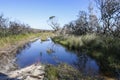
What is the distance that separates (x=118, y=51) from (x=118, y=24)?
14428 millimetres

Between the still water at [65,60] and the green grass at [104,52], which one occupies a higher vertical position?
the green grass at [104,52]

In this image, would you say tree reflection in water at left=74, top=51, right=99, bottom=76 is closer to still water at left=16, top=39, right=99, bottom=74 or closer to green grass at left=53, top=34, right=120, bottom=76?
still water at left=16, top=39, right=99, bottom=74

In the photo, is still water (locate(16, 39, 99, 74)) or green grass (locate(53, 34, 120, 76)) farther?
still water (locate(16, 39, 99, 74))

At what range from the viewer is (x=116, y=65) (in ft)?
53.4

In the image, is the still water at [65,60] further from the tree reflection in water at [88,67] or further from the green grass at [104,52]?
the green grass at [104,52]

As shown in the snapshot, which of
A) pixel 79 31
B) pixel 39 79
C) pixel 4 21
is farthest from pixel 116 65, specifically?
pixel 4 21

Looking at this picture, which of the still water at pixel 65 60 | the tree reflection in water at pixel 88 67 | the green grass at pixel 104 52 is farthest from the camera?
the still water at pixel 65 60

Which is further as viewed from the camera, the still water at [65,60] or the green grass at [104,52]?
the still water at [65,60]

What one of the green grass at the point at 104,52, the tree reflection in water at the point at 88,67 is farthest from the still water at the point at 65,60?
the green grass at the point at 104,52

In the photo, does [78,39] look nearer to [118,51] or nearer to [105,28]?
[105,28]

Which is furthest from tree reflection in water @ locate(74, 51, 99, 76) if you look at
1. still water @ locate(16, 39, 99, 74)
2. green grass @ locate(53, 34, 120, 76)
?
green grass @ locate(53, 34, 120, 76)

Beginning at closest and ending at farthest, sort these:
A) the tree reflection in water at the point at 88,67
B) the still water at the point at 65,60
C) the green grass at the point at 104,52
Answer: the tree reflection in water at the point at 88,67 → the green grass at the point at 104,52 → the still water at the point at 65,60

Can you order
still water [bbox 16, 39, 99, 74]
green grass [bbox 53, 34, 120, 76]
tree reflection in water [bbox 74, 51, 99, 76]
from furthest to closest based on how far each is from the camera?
still water [bbox 16, 39, 99, 74] → green grass [bbox 53, 34, 120, 76] → tree reflection in water [bbox 74, 51, 99, 76]

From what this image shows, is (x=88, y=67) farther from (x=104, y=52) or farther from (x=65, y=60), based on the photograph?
(x=65, y=60)
